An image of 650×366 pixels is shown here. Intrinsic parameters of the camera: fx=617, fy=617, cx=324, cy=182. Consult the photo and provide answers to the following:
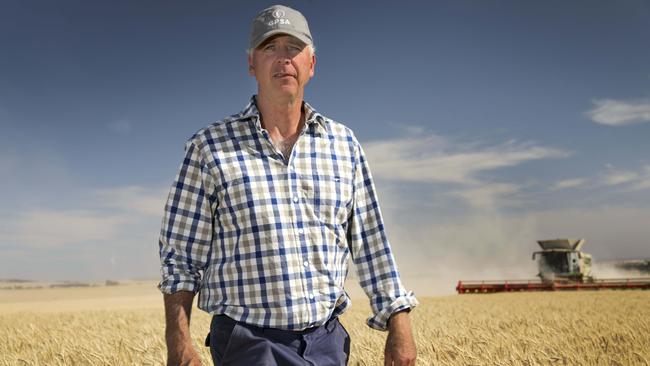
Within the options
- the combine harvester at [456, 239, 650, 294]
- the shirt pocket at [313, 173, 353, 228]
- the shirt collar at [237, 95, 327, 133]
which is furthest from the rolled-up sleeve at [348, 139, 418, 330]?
the combine harvester at [456, 239, 650, 294]

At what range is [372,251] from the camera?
2.88 meters

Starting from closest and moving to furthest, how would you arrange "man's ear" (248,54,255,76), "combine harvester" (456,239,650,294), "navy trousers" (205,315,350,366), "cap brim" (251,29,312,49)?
"navy trousers" (205,315,350,366), "cap brim" (251,29,312,49), "man's ear" (248,54,255,76), "combine harvester" (456,239,650,294)

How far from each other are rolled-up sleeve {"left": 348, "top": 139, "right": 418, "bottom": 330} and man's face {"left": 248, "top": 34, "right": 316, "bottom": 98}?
0.45 metres

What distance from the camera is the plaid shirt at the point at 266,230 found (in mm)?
2480

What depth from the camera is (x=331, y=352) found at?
254 cm

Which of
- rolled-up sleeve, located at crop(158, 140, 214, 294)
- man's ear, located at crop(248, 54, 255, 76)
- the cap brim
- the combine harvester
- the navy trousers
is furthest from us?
the combine harvester

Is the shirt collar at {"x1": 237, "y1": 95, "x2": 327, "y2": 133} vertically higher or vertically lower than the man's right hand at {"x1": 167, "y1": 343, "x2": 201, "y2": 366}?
higher

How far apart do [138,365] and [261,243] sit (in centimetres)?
322

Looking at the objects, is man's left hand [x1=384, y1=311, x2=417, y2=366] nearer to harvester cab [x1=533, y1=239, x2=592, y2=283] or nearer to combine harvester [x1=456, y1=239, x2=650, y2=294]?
combine harvester [x1=456, y1=239, x2=650, y2=294]

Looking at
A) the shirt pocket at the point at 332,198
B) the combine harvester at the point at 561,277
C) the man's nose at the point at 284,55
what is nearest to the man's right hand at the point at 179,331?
the shirt pocket at the point at 332,198

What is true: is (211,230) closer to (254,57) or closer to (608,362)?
(254,57)

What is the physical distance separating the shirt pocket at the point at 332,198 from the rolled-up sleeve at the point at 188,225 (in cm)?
46

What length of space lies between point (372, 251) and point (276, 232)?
56 centimetres

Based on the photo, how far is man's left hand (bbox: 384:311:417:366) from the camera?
2.64m
